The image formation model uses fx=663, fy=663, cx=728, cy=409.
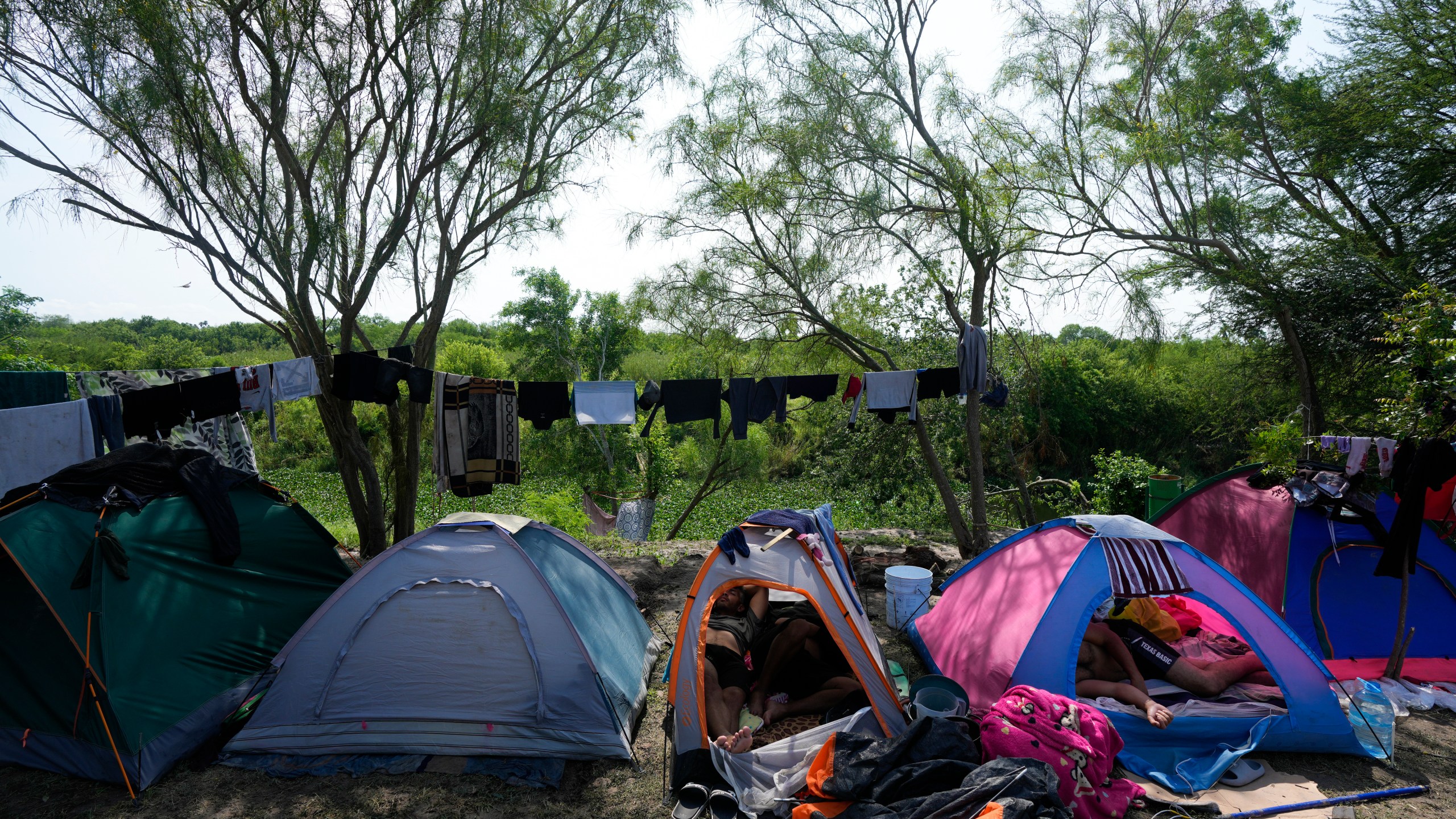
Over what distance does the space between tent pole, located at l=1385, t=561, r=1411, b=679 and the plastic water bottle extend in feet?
2.61

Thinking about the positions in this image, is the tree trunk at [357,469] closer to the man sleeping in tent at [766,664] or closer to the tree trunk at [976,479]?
the man sleeping in tent at [766,664]

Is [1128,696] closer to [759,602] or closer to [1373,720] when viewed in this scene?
[1373,720]

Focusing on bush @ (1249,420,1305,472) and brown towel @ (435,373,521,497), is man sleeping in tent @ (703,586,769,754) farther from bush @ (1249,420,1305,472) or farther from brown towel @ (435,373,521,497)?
bush @ (1249,420,1305,472)

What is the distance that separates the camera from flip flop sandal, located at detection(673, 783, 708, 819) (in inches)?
139

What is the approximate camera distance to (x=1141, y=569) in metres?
4.34

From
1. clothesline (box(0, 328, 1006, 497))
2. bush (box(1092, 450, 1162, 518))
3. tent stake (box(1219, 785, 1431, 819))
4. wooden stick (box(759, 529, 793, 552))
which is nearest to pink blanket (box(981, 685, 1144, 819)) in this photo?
tent stake (box(1219, 785, 1431, 819))

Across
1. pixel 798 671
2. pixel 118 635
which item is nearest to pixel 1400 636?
pixel 798 671

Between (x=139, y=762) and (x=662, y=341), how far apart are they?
28.6 feet

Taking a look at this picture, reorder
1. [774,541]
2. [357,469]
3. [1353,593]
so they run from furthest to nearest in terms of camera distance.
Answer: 1. [357,469]
2. [1353,593]
3. [774,541]

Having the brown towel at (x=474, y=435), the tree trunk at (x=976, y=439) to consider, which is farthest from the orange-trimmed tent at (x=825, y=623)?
the tree trunk at (x=976, y=439)

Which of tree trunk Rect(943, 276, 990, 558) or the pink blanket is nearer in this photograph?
the pink blanket

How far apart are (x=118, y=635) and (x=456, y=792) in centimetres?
219

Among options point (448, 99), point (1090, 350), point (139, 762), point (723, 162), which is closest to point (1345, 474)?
point (723, 162)

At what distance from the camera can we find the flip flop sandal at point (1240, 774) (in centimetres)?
372
